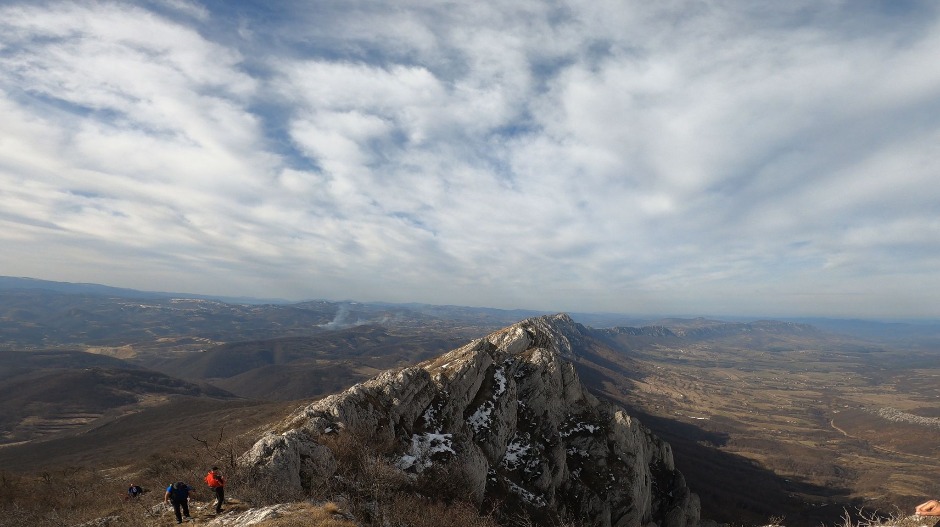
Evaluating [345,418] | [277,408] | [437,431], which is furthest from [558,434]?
[277,408]

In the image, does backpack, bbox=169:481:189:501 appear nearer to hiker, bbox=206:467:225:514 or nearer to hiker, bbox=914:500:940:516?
hiker, bbox=206:467:225:514

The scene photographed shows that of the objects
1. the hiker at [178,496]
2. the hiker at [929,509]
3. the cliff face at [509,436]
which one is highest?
the hiker at [929,509]

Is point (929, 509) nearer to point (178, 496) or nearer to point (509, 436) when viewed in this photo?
point (178, 496)

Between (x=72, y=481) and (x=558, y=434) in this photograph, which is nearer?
(x=72, y=481)

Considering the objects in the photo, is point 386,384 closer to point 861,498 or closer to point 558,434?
point 558,434

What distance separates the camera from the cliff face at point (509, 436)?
2122 inches

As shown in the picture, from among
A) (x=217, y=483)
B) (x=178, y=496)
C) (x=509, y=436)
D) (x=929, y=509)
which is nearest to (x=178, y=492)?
(x=178, y=496)

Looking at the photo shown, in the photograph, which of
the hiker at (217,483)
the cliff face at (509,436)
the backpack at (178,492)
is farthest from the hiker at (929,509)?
the cliff face at (509,436)

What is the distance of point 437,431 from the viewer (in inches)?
2464

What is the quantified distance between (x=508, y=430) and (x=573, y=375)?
2068cm

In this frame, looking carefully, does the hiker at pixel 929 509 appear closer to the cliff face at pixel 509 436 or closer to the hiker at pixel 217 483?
the hiker at pixel 217 483

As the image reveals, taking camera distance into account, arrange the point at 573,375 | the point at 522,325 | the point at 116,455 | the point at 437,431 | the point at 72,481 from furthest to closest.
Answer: the point at 116,455 < the point at 522,325 < the point at 573,375 < the point at 72,481 < the point at 437,431

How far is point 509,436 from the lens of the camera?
240 feet

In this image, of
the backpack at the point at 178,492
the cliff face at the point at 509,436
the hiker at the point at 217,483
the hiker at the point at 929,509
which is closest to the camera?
the hiker at the point at 929,509
